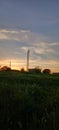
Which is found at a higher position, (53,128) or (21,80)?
(21,80)

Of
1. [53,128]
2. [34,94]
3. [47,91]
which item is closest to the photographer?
[53,128]

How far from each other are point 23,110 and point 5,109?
1006mm

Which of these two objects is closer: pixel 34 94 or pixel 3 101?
pixel 3 101

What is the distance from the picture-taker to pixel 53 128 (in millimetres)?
12469

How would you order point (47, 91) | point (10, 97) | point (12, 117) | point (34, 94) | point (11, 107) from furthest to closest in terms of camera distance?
1. point (47, 91)
2. point (34, 94)
3. point (10, 97)
4. point (11, 107)
5. point (12, 117)

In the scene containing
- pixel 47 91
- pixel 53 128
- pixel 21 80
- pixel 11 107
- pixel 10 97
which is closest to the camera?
pixel 53 128

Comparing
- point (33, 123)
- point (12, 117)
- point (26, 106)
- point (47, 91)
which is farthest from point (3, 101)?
point (47, 91)

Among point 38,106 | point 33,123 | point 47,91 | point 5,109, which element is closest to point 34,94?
point 47,91

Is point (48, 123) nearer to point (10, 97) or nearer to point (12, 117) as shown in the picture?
point (12, 117)

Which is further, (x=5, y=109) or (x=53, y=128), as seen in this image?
(x=5, y=109)

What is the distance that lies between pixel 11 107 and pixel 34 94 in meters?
3.96

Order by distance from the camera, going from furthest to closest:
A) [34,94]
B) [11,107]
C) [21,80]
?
[21,80] → [34,94] → [11,107]

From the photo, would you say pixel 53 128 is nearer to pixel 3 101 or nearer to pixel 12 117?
pixel 12 117

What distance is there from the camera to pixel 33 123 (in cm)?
1275
